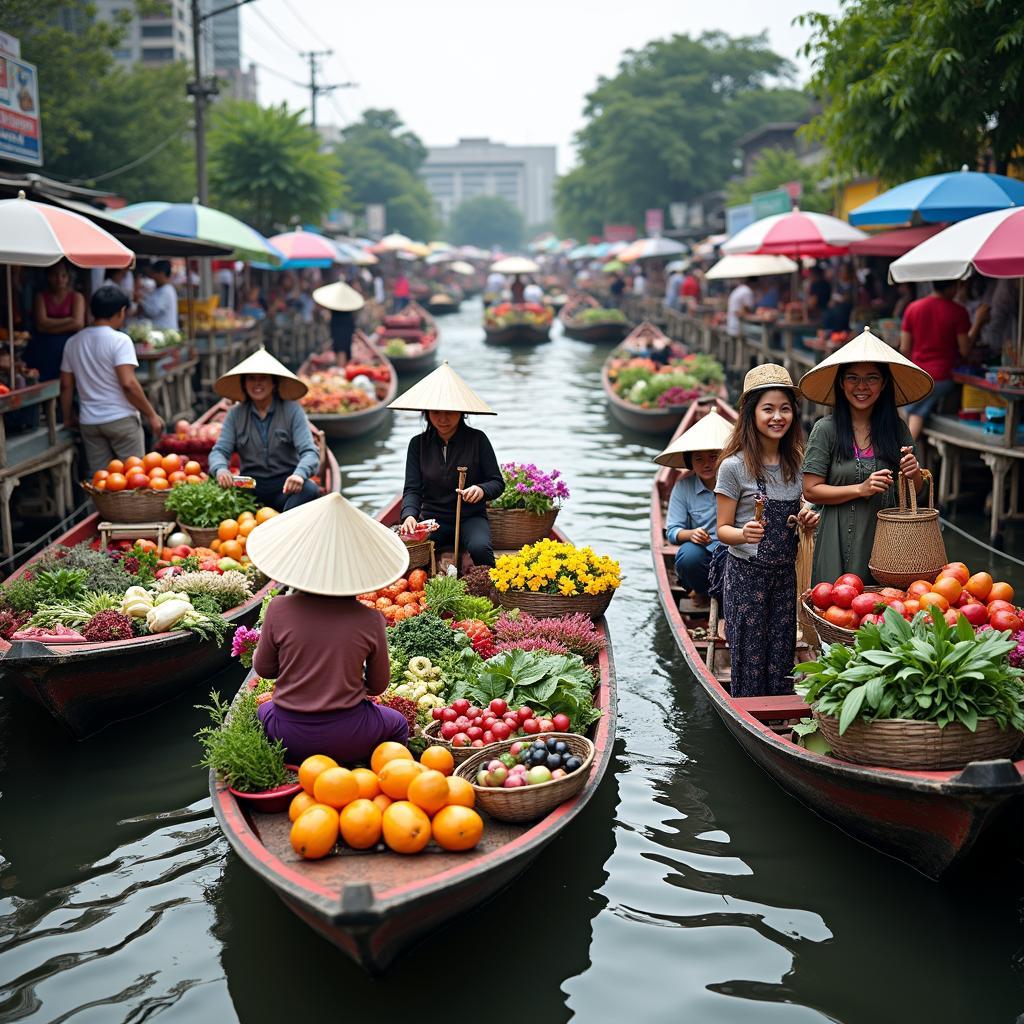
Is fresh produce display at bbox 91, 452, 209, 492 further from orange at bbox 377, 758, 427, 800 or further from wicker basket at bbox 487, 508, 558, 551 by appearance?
orange at bbox 377, 758, 427, 800

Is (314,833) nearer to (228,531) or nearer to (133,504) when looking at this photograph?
(228,531)

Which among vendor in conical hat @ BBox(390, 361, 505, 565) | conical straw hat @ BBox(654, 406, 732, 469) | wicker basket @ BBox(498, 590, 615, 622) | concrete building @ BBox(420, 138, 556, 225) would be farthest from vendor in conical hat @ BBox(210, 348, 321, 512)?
concrete building @ BBox(420, 138, 556, 225)

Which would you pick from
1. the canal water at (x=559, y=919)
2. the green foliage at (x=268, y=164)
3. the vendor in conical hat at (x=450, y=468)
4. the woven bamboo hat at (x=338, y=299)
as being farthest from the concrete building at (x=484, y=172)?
the canal water at (x=559, y=919)

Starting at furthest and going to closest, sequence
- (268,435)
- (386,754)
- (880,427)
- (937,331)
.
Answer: (937,331) < (268,435) < (880,427) < (386,754)

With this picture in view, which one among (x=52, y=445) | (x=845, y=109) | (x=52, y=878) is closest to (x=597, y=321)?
(x=845, y=109)

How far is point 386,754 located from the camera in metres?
4.93

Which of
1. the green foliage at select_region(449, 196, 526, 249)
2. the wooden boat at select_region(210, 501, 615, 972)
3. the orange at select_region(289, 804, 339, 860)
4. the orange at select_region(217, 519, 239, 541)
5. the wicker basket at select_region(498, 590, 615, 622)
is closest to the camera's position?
the wooden boat at select_region(210, 501, 615, 972)

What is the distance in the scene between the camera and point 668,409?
16875 millimetres

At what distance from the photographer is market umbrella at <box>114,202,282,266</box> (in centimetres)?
1496

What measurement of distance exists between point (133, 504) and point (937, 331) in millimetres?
7764

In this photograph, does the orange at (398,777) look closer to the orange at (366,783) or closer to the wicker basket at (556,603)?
the orange at (366,783)

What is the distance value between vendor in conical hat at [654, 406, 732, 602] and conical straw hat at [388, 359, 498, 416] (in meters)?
1.30

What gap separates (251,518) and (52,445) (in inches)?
110

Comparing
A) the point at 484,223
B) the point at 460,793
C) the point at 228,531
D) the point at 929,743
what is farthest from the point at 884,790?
the point at 484,223
